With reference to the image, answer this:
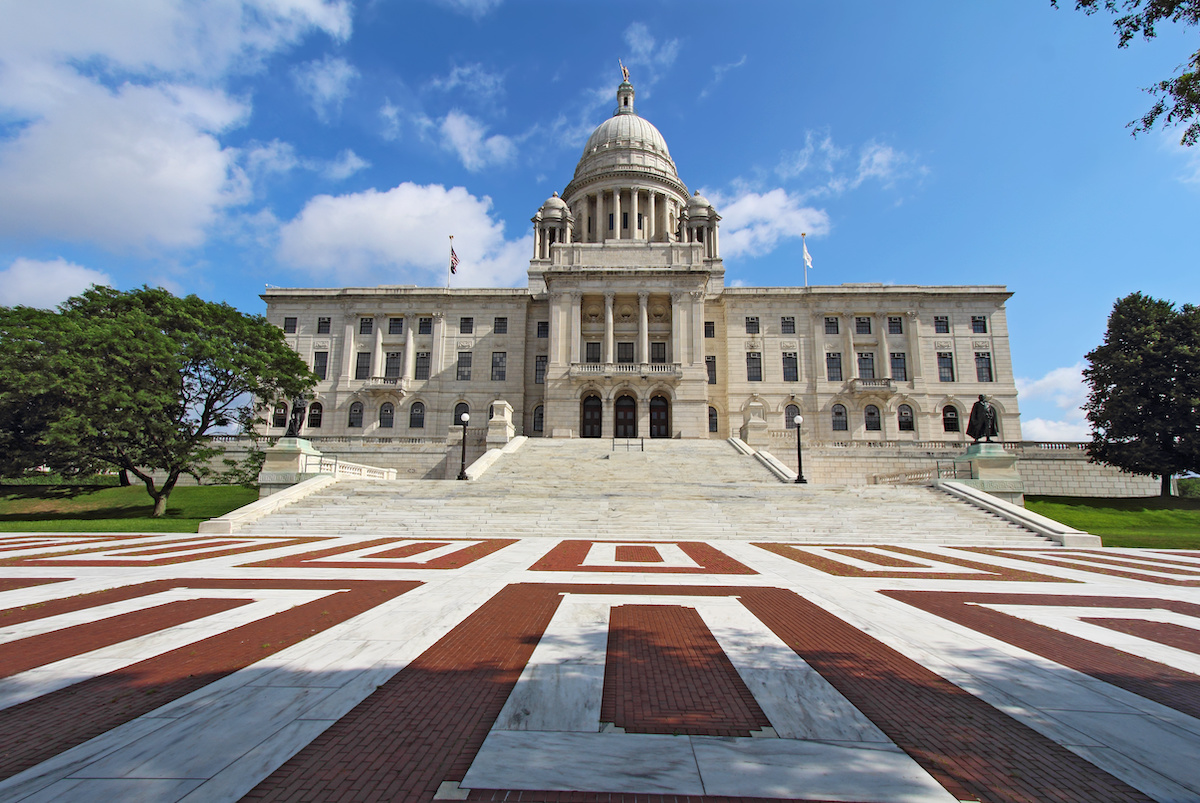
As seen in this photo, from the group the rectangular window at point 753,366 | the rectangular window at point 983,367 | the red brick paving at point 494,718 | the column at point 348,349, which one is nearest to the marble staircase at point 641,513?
the red brick paving at point 494,718

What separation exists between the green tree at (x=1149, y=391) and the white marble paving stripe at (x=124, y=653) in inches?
1552

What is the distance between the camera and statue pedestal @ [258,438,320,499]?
20844 millimetres

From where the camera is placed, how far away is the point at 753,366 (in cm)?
4522

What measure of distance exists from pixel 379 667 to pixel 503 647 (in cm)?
104

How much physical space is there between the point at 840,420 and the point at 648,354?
17.0 metres

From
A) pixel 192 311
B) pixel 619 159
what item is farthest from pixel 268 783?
pixel 619 159

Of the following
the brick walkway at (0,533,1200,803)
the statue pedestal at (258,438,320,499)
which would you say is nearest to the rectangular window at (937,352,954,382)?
the brick walkway at (0,533,1200,803)

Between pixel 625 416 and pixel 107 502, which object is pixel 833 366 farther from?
pixel 107 502

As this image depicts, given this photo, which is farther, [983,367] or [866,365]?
[866,365]

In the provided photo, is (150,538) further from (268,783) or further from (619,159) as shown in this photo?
(619,159)

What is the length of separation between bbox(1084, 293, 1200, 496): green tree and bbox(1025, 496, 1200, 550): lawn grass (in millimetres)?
2501

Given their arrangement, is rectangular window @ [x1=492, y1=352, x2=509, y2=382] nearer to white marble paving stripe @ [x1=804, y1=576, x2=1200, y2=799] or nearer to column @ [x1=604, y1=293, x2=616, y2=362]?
column @ [x1=604, y1=293, x2=616, y2=362]

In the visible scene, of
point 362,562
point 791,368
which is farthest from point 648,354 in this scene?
point 362,562

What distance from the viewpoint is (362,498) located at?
18.9 m
